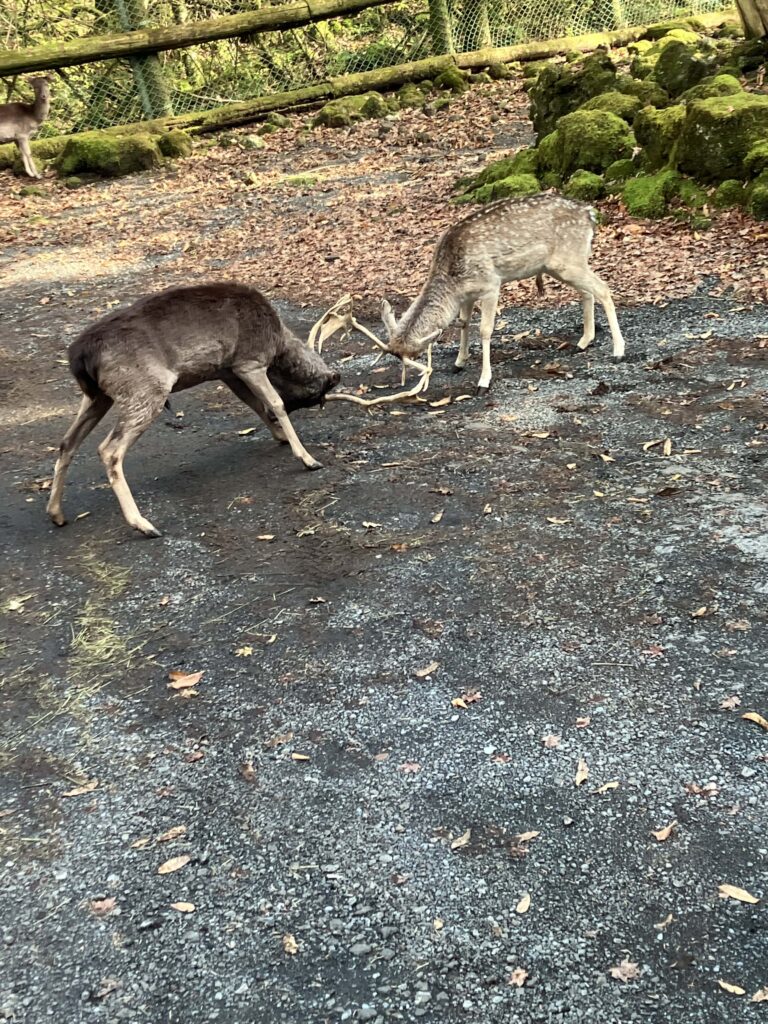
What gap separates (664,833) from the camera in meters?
3.31

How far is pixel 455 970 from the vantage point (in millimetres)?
2926

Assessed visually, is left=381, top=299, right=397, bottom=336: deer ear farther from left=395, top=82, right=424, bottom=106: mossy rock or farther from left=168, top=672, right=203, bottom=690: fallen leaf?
left=395, top=82, right=424, bottom=106: mossy rock

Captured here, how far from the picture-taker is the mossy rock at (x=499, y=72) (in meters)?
20.0

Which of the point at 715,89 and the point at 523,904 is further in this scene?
the point at 715,89

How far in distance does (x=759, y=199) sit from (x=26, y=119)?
1322cm

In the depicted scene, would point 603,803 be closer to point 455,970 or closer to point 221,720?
point 455,970

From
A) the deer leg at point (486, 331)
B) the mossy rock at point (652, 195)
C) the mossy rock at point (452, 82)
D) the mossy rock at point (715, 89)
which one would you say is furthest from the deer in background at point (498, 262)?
the mossy rock at point (452, 82)

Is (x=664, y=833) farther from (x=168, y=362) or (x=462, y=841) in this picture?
(x=168, y=362)

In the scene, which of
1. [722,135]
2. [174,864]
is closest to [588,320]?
[722,135]

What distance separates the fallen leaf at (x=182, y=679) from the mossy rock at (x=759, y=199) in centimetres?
782

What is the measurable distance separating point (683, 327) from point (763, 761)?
17.7 ft

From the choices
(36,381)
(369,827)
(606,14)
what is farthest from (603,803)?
(606,14)

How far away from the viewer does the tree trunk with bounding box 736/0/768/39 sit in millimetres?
13508

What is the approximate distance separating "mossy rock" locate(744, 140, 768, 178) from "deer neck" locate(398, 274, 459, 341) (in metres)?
4.19
